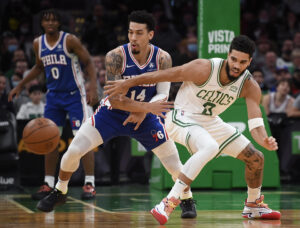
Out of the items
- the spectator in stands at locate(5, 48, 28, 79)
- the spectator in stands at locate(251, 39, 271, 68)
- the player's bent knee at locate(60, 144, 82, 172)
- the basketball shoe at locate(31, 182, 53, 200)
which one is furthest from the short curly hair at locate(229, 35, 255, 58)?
the spectator in stands at locate(251, 39, 271, 68)

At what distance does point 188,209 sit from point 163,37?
8.64 metres

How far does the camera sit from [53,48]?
8.70 metres

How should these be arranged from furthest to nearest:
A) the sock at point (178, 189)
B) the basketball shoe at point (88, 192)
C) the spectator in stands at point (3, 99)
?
the spectator in stands at point (3, 99)
the basketball shoe at point (88, 192)
the sock at point (178, 189)

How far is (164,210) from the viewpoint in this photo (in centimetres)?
604

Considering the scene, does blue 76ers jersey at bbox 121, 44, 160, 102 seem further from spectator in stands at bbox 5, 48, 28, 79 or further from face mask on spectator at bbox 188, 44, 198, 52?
face mask on spectator at bbox 188, 44, 198, 52

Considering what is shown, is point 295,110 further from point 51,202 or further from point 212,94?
point 51,202

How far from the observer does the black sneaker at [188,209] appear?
259 inches

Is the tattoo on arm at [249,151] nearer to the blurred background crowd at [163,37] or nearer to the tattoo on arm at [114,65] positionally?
the tattoo on arm at [114,65]

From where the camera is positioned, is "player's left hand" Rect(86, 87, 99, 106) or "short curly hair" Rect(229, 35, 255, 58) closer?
"short curly hair" Rect(229, 35, 255, 58)

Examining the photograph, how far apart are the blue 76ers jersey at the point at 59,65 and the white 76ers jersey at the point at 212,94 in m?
2.42

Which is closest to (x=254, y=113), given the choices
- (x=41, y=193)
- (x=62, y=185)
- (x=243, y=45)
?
(x=243, y=45)

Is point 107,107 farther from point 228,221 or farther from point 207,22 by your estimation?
point 207,22

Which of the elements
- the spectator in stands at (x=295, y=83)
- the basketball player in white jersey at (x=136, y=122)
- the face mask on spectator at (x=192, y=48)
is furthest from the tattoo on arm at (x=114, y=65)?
the face mask on spectator at (x=192, y=48)

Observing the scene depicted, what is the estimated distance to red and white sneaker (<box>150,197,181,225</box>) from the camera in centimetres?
596
